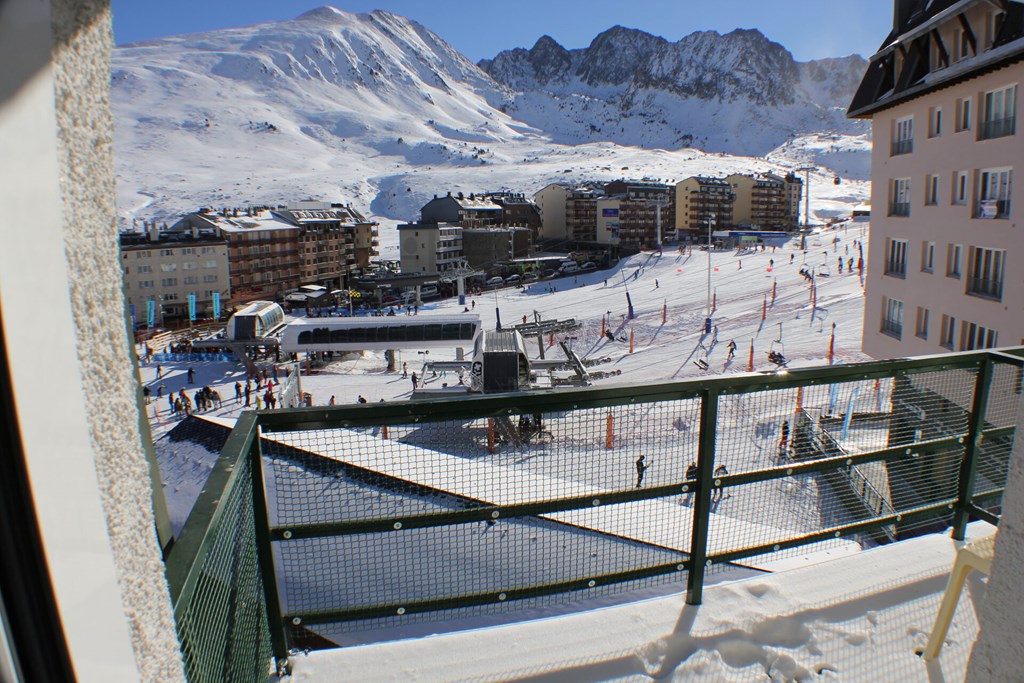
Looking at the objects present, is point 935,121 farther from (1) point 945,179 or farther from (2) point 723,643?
(2) point 723,643

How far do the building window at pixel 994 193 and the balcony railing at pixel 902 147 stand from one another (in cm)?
304

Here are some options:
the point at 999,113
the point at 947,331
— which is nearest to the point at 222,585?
the point at 999,113

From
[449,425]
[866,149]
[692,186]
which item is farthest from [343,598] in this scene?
[866,149]

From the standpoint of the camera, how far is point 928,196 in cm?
1673

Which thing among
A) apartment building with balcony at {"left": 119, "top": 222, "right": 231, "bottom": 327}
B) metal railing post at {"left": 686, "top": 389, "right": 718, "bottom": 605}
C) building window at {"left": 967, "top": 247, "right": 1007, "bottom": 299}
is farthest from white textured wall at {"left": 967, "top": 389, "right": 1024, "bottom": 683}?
apartment building with balcony at {"left": 119, "top": 222, "right": 231, "bottom": 327}

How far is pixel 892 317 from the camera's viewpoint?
18766 millimetres

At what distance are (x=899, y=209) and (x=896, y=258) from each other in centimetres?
132

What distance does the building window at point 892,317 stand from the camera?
1830 centimetres

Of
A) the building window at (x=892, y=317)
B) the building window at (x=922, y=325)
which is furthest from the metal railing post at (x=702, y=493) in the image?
the building window at (x=892, y=317)

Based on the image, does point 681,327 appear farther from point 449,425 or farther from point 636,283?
point 449,425

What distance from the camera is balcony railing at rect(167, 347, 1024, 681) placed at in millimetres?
2252

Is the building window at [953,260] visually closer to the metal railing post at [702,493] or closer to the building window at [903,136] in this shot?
the building window at [903,136]

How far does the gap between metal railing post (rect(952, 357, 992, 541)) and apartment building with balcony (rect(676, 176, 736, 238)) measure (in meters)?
80.7

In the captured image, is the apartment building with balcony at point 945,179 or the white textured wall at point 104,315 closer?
the white textured wall at point 104,315
